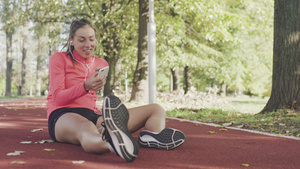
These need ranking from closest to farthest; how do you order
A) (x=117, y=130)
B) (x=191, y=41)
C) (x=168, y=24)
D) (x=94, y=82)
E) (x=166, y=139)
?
1. (x=117, y=130)
2. (x=94, y=82)
3. (x=166, y=139)
4. (x=168, y=24)
5. (x=191, y=41)

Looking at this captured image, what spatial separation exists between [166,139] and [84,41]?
1.48 m

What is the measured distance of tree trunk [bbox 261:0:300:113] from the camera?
678 cm

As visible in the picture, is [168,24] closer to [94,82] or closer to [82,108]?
[82,108]

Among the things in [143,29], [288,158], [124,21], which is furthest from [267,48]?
[288,158]

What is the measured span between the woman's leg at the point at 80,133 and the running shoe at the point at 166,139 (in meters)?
0.62

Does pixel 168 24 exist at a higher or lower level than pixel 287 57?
higher

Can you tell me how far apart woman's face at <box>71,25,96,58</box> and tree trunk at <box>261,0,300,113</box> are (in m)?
4.85

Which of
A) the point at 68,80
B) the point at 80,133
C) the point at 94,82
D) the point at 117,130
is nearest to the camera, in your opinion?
the point at 117,130

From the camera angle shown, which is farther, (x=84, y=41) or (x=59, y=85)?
(x=84, y=41)

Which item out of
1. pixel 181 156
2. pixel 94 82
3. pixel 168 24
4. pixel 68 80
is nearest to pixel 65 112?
pixel 68 80

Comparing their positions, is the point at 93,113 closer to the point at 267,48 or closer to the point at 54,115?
the point at 54,115

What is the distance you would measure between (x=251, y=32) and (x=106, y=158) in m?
24.3

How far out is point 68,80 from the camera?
367 cm

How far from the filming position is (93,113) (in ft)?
12.6
